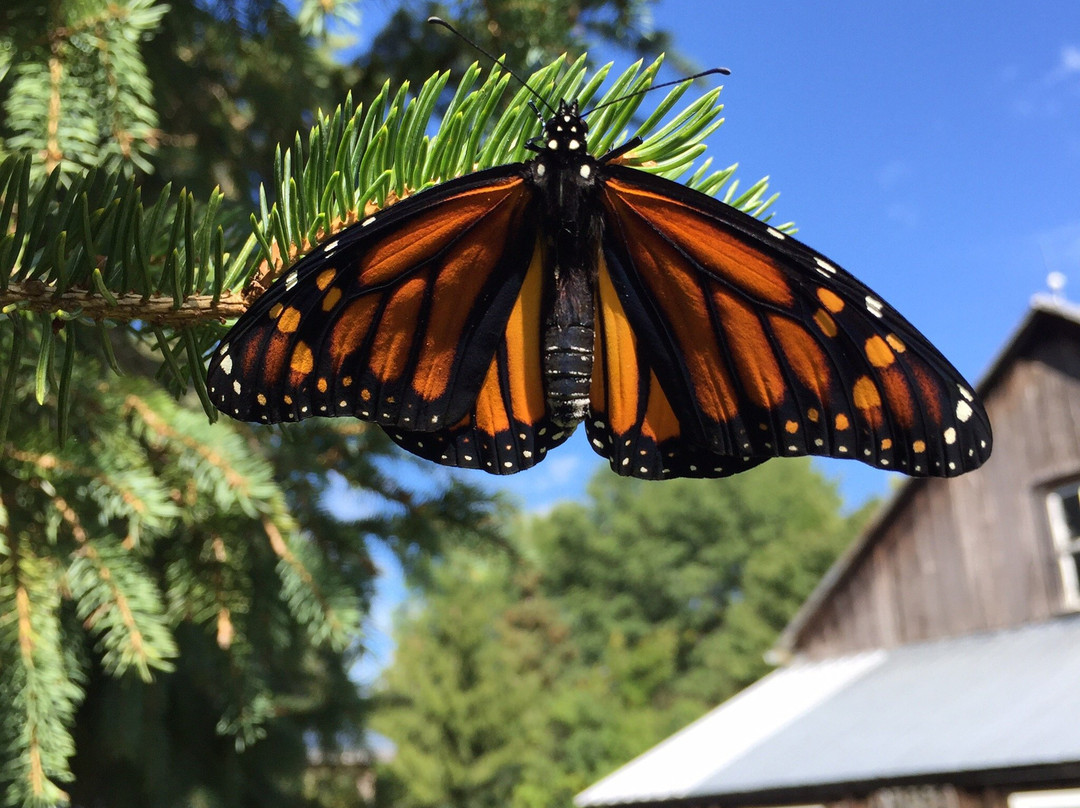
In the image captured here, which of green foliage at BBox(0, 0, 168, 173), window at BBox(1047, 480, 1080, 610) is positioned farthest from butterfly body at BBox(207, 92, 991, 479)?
window at BBox(1047, 480, 1080, 610)

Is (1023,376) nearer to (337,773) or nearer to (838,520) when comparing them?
(337,773)

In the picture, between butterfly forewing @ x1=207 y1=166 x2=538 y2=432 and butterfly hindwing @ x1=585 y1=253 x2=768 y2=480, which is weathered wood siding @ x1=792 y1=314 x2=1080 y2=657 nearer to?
butterfly hindwing @ x1=585 y1=253 x2=768 y2=480

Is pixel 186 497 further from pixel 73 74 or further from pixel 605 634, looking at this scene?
pixel 605 634

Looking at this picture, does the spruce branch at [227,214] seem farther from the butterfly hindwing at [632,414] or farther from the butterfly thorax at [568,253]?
the butterfly hindwing at [632,414]

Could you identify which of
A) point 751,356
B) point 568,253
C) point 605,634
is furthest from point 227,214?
point 605,634

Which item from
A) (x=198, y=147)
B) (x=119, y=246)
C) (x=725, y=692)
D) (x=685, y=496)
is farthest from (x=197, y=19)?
(x=685, y=496)

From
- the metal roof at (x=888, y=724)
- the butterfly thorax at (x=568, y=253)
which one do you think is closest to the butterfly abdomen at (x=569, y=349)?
the butterfly thorax at (x=568, y=253)
